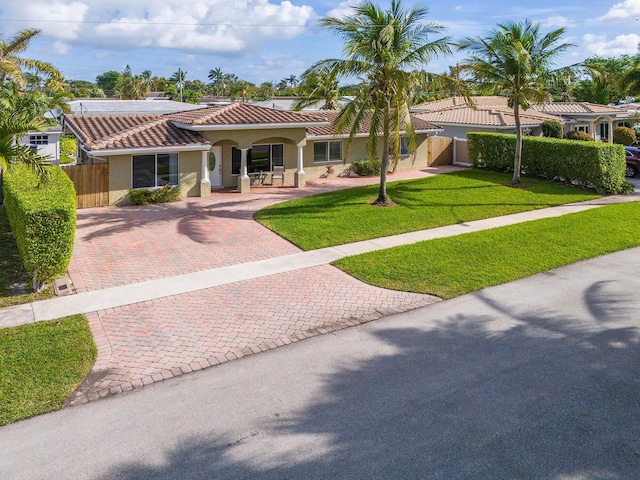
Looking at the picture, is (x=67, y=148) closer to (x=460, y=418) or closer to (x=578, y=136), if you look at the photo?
(x=578, y=136)

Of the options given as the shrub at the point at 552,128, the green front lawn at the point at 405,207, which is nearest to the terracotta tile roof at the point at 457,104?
the shrub at the point at 552,128

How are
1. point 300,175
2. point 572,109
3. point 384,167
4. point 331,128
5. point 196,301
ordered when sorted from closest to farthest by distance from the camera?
point 196,301 → point 384,167 → point 300,175 → point 331,128 → point 572,109

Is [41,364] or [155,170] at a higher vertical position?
[155,170]

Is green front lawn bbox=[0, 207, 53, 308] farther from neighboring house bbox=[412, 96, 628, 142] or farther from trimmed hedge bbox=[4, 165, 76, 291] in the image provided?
neighboring house bbox=[412, 96, 628, 142]

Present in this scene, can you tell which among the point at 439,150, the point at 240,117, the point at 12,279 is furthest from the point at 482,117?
the point at 12,279

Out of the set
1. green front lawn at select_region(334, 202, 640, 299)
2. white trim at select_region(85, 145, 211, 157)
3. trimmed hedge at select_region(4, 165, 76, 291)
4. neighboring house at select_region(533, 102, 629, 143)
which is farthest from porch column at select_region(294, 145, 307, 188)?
neighboring house at select_region(533, 102, 629, 143)

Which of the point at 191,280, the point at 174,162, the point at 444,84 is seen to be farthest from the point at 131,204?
the point at 444,84

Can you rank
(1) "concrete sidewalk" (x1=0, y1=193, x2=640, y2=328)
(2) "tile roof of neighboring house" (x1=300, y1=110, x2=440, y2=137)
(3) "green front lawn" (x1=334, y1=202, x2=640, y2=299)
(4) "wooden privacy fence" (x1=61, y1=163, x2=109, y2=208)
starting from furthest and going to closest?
(2) "tile roof of neighboring house" (x1=300, y1=110, x2=440, y2=137)
(4) "wooden privacy fence" (x1=61, y1=163, x2=109, y2=208)
(3) "green front lawn" (x1=334, y1=202, x2=640, y2=299)
(1) "concrete sidewalk" (x1=0, y1=193, x2=640, y2=328)

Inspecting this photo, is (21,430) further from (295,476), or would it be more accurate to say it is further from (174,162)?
(174,162)
